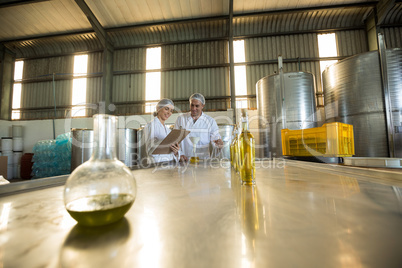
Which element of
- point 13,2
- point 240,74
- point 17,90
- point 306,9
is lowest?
point 17,90

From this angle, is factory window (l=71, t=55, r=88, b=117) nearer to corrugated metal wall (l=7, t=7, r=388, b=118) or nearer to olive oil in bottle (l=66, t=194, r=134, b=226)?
corrugated metal wall (l=7, t=7, r=388, b=118)

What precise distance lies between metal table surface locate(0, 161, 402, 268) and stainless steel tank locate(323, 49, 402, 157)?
3856 mm

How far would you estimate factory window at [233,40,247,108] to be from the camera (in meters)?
5.90

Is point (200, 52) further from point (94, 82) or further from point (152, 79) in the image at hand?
point (94, 82)

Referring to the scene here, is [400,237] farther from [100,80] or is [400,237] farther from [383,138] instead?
[100,80]

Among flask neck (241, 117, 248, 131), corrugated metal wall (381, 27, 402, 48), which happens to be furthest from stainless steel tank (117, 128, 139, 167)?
corrugated metal wall (381, 27, 402, 48)

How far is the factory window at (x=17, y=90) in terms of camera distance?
6.73m

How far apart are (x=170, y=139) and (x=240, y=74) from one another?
4.83 metres

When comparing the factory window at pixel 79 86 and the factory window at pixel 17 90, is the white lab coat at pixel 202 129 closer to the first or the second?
the factory window at pixel 79 86

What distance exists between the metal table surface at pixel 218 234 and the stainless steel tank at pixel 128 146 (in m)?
3.81

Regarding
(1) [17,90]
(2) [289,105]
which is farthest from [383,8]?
(1) [17,90]

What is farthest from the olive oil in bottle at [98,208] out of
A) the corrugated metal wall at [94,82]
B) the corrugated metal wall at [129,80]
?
the corrugated metal wall at [94,82]

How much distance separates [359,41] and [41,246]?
7906mm

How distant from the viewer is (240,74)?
19.6 feet
